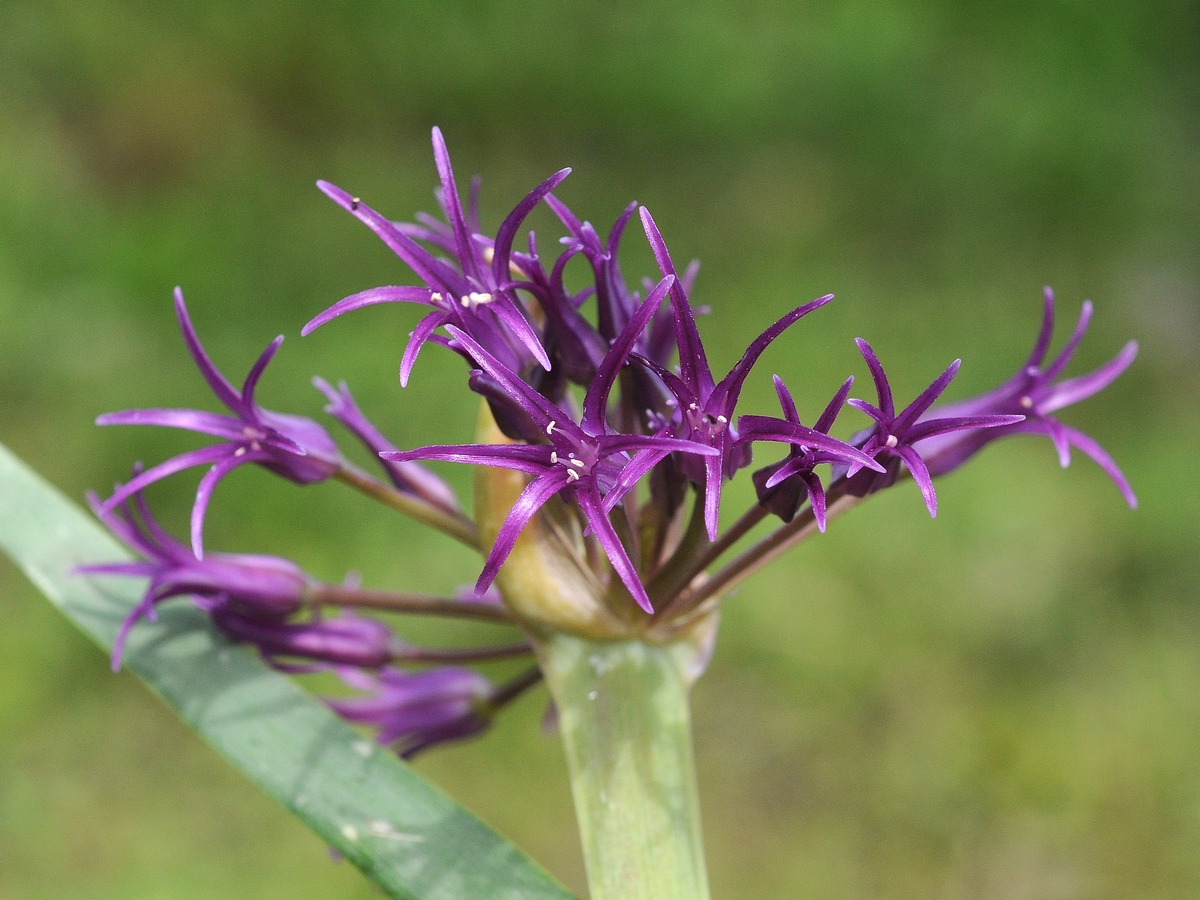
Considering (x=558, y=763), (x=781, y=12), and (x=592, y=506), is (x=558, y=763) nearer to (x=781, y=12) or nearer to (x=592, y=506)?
(x=592, y=506)

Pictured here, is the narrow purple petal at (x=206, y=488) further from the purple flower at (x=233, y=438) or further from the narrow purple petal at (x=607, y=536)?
the narrow purple petal at (x=607, y=536)

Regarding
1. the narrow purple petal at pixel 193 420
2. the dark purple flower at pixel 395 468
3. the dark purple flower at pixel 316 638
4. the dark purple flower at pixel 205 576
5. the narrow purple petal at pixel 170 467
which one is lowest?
the dark purple flower at pixel 316 638

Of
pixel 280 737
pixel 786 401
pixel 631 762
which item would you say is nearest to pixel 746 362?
pixel 786 401

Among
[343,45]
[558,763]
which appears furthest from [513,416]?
[343,45]

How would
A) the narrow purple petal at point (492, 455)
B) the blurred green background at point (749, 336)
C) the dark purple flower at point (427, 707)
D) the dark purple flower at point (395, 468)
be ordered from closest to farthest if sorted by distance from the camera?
the narrow purple petal at point (492, 455) < the dark purple flower at point (395, 468) < the dark purple flower at point (427, 707) < the blurred green background at point (749, 336)

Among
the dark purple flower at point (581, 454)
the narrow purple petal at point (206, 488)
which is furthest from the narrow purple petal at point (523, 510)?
the narrow purple petal at point (206, 488)

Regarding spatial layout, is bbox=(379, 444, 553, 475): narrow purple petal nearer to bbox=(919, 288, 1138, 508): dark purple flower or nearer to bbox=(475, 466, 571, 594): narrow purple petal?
bbox=(475, 466, 571, 594): narrow purple petal
